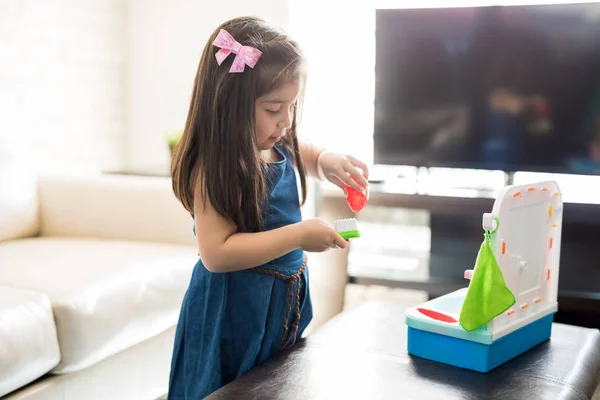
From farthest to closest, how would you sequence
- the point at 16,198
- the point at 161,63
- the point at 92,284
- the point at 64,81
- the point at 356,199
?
the point at 161,63
the point at 64,81
the point at 16,198
the point at 92,284
the point at 356,199

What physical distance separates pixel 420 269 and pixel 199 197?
1.32m

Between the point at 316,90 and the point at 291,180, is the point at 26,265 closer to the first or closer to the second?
the point at 291,180

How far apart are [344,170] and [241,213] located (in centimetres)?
26

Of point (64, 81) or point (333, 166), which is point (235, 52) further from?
point (64, 81)

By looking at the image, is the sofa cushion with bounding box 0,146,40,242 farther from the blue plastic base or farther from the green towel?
the green towel

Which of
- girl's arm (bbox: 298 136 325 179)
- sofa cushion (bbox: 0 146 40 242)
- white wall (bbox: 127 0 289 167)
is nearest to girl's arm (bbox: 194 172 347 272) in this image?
girl's arm (bbox: 298 136 325 179)

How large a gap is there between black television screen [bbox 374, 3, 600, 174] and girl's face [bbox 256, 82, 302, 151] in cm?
118

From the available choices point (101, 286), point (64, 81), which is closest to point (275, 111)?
point (101, 286)

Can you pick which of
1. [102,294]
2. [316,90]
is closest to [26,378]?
[102,294]

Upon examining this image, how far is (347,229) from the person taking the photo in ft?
3.70

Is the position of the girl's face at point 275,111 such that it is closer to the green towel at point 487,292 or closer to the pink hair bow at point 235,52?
the pink hair bow at point 235,52

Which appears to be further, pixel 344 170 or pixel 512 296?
pixel 344 170

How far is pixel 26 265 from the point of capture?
173 cm

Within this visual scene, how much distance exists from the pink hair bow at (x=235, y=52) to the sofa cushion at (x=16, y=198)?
3.78ft
